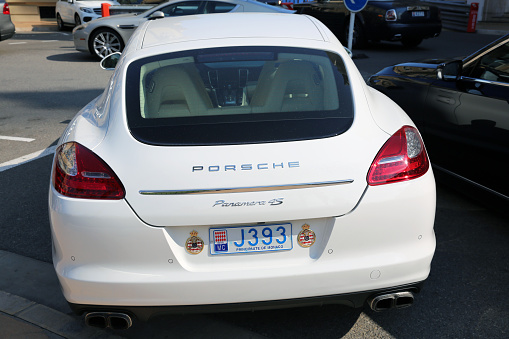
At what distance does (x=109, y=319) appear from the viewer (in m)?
2.78

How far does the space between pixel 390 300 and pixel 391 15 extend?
12357 millimetres

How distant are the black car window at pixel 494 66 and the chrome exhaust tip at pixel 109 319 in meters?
3.04

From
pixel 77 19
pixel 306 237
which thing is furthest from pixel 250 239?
pixel 77 19

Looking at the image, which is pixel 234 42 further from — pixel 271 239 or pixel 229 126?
pixel 271 239

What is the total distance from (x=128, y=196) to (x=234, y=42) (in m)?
1.23

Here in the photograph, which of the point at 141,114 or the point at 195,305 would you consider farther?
the point at 141,114

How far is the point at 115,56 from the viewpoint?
519 cm

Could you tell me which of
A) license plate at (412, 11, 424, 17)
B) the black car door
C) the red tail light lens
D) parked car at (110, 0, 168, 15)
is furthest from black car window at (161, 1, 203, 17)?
the red tail light lens

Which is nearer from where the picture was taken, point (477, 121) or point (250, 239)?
point (250, 239)

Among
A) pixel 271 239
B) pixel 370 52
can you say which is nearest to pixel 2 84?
pixel 370 52

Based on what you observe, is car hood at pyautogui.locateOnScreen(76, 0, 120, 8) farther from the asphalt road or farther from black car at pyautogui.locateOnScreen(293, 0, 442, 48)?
the asphalt road

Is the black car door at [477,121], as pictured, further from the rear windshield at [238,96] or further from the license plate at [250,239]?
the license plate at [250,239]

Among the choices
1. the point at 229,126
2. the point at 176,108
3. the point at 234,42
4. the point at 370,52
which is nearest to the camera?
the point at 229,126

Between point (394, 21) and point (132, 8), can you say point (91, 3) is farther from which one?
point (394, 21)
